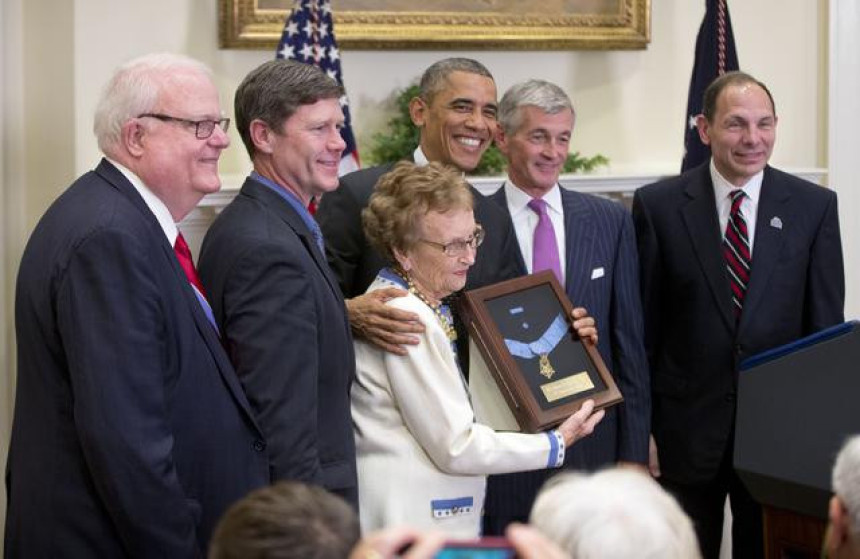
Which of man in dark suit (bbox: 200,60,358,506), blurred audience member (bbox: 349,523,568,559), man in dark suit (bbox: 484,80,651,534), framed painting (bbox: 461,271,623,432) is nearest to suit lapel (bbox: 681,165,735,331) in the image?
man in dark suit (bbox: 484,80,651,534)

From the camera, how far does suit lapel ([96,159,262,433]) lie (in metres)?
2.71

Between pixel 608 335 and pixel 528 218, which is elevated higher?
pixel 528 218

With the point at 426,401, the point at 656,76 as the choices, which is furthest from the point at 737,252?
the point at 656,76

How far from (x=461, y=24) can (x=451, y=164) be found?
2153 millimetres

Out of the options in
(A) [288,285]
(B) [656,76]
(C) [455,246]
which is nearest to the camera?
(A) [288,285]

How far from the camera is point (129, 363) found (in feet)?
8.31

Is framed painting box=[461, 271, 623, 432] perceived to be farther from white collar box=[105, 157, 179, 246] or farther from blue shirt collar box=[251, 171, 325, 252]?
white collar box=[105, 157, 179, 246]

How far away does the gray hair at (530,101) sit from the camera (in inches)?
161

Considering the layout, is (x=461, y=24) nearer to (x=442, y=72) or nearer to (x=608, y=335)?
(x=442, y=72)

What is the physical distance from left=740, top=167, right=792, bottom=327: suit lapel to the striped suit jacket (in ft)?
1.29

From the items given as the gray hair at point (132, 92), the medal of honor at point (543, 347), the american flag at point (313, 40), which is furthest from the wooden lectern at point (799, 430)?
the american flag at point (313, 40)

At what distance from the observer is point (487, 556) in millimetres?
1577

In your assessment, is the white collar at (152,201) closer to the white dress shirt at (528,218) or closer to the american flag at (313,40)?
the white dress shirt at (528,218)

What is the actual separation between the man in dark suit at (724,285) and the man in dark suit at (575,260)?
264 millimetres
